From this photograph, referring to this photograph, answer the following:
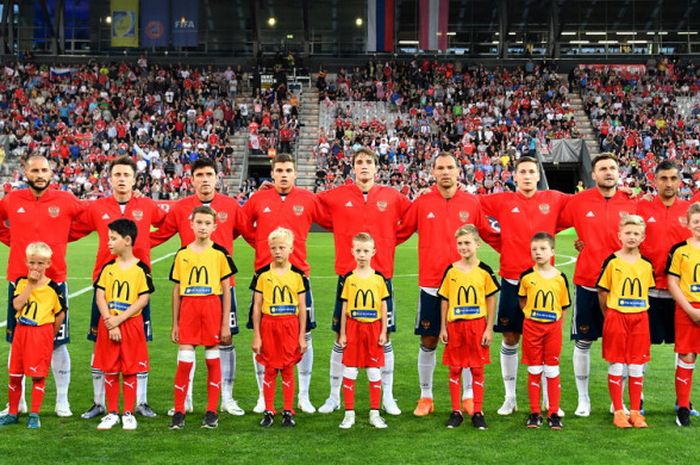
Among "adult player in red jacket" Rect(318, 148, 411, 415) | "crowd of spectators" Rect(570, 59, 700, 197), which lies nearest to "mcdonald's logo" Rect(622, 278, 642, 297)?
"adult player in red jacket" Rect(318, 148, 411, 415)

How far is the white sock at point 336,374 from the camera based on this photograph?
7695 millimetres

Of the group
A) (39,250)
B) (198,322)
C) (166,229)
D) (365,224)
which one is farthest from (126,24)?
(198,322)

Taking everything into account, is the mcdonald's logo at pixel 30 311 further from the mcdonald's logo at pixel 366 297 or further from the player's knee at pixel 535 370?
the player's knee at pixel 535 370

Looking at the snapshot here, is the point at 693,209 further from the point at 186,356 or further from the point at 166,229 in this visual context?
the point at 166,229

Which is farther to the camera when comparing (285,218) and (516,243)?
(285,218)

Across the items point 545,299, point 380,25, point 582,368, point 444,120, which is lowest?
point 582,368

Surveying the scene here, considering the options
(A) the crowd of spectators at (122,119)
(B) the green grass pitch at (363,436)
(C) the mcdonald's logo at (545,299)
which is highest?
(A) the crowd of spectators at (122,119)

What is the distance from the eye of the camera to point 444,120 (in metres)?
39.8

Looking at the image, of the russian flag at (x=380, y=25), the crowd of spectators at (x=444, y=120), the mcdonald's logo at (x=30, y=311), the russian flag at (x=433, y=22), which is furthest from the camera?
the russian flag at (x=380, y=25)

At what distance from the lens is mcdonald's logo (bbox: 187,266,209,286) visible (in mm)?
7090

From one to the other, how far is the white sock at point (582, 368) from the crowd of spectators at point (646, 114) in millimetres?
27313

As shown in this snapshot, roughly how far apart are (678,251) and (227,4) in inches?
1581

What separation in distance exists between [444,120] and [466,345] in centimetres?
3335

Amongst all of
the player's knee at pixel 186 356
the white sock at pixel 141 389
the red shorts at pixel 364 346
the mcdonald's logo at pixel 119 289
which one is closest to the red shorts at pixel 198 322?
the player's knee at pixel 186 356
